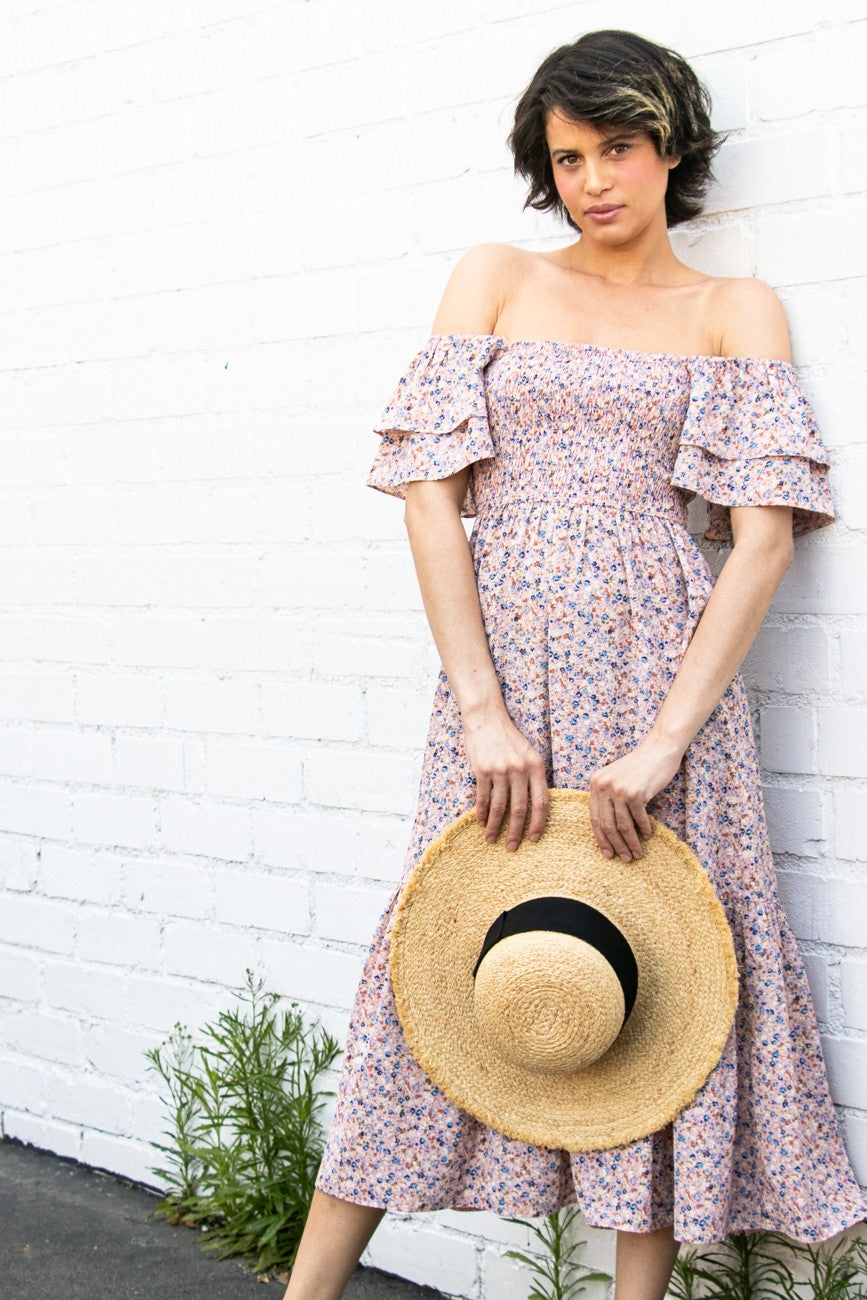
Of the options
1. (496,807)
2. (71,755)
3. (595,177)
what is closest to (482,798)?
(496,807)

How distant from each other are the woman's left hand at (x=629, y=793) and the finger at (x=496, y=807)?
0.40 ft

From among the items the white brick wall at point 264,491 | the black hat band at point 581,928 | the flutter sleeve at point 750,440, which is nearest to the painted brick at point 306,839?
the white brick wall at point 264,491

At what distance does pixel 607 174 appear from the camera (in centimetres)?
212

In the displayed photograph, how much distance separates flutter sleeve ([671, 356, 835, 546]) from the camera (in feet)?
6.89

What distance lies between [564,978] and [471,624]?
0.51 m

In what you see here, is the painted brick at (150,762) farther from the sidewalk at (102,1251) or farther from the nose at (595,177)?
the nose at (595,177)

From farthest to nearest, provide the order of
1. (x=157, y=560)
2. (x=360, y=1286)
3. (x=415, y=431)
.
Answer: (x=157, y=560) < (x=360, y=1286) < (x=415, y=431)

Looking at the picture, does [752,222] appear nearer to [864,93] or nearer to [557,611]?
[864,93]

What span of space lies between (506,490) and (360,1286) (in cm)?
148

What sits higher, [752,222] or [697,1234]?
[752,222]

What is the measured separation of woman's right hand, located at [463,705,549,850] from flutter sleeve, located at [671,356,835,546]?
432mm

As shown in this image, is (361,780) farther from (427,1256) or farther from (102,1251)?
(102,1251)

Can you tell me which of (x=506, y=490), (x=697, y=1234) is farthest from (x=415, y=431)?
(x=697, y=1234)

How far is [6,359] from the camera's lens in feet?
10.4
